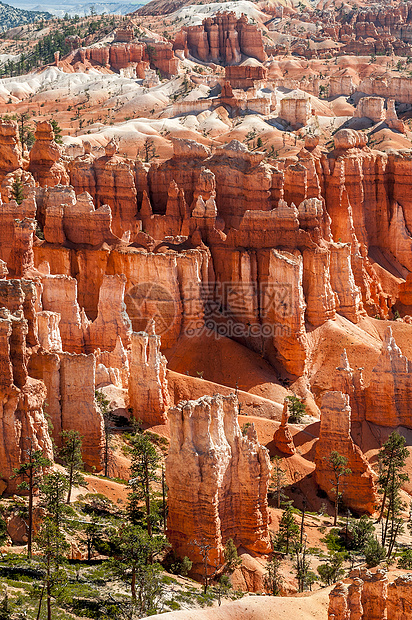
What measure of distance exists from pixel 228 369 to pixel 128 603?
33066mm

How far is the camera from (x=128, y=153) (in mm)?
119938

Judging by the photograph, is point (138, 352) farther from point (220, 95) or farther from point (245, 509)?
point (220, 95)

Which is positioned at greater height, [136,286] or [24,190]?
[24,190]

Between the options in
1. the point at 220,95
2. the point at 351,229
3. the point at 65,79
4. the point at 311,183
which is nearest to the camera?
the point at 311,183

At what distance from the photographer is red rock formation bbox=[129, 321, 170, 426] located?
204ft

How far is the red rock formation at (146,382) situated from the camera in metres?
62.3

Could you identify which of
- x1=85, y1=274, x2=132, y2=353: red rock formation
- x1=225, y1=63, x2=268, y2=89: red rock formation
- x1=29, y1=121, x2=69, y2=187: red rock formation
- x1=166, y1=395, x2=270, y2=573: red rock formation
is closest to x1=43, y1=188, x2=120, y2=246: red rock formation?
x1=85, y1=274, x2=132, y2=353: red rock formation

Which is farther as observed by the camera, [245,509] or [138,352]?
[138,352]

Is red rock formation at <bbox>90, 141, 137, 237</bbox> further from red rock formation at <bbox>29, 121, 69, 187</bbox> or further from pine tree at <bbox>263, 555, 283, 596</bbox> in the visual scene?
pine tree at <bbox>263, 555, 283, 596</bbox>

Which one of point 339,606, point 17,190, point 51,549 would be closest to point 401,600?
point 339,606

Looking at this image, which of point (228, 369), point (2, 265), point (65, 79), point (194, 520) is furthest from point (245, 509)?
point (65, 79)

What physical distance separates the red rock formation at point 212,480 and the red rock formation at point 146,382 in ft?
42.7

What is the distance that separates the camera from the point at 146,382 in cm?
6244

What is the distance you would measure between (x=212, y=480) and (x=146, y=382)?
1550cm
